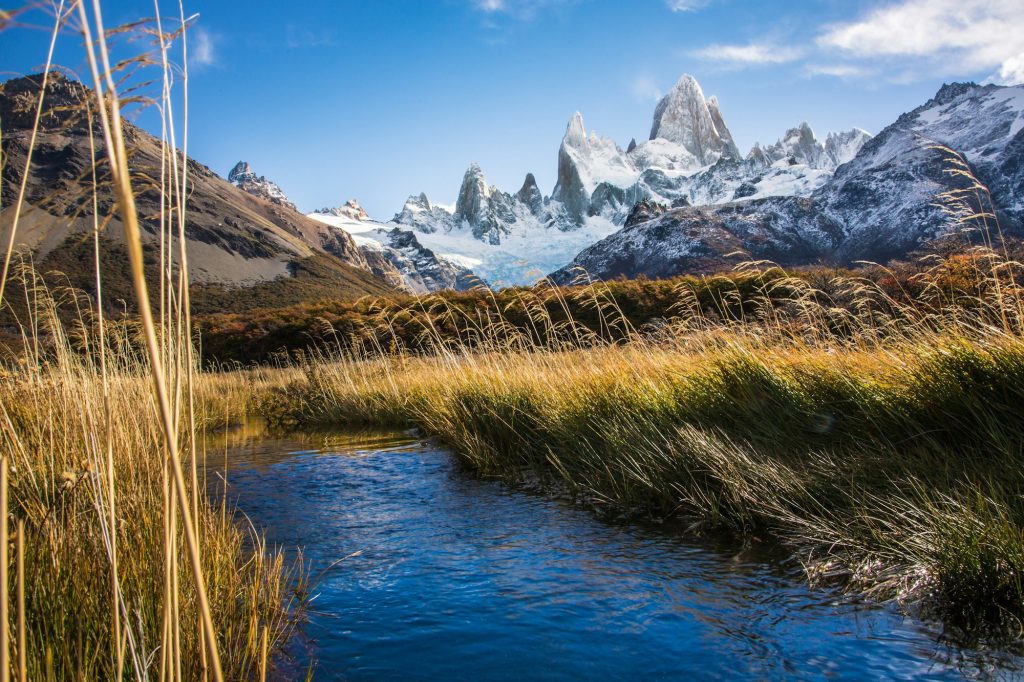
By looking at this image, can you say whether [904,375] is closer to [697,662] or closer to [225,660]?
[697,662]

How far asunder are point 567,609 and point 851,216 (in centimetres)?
12949

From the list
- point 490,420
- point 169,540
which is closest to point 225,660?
point 169,540

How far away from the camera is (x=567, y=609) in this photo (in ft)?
10.6

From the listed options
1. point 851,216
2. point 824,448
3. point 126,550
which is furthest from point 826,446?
point 851,216

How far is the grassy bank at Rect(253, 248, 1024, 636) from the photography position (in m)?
2.93

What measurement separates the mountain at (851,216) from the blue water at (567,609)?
97.4m

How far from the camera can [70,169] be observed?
9250 centimetres

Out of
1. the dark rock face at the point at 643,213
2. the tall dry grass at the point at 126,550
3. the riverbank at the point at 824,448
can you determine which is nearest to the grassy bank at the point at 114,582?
the tall dry grass at the point at 126,550

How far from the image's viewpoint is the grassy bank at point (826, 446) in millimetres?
2928

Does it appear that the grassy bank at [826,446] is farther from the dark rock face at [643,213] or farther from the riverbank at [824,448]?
the dark rock face at [643,213]

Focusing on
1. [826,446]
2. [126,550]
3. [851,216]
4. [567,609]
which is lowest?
[567,609]

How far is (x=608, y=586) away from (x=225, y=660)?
6.13ft

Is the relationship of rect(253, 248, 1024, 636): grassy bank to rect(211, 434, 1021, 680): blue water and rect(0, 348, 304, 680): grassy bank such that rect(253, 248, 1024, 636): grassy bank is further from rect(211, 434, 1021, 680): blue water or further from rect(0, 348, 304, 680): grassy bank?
rect(0, 348, 304, 680): grassy bank

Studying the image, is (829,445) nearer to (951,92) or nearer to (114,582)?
(114,582)
